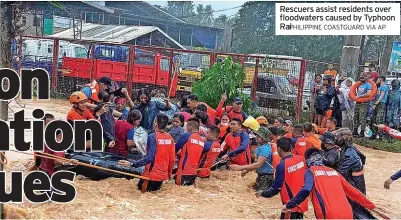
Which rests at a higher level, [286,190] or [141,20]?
[141,20]

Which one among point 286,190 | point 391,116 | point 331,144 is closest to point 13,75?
point 286,190

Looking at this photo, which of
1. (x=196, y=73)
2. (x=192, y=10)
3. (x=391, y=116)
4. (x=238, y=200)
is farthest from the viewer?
(x=192, y=10)

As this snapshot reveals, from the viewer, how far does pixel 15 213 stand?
544 cm

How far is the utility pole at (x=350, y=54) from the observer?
561 inches

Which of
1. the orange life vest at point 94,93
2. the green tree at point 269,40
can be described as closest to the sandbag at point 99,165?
the orange life vest at point 94,93

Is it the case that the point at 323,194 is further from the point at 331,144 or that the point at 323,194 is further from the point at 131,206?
the point at 131,206

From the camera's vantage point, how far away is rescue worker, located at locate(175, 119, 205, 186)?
23.7 ft

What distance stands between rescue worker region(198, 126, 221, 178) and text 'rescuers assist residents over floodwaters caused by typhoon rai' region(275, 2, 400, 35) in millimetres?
2440

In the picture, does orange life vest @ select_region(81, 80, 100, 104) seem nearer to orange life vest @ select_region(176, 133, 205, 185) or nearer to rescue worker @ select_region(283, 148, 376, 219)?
orange life vest @ select_region(176, 133, 205, 185)

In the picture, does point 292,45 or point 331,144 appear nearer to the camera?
point 331,144

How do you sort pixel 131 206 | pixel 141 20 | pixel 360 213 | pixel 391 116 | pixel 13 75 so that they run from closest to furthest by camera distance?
pixel 13 75 → pixel 360 213 → pixel 131 206 → pixel 391 116 → pixel 141 20

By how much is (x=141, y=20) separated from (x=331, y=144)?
31730 millimetres

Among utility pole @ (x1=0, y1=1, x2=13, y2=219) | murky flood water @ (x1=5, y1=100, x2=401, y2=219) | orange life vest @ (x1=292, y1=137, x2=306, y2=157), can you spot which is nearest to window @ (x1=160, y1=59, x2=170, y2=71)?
murky flood water @ (x1=5, y1=100, x2=401, y2=219)

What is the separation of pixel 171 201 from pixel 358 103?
7.91 m
